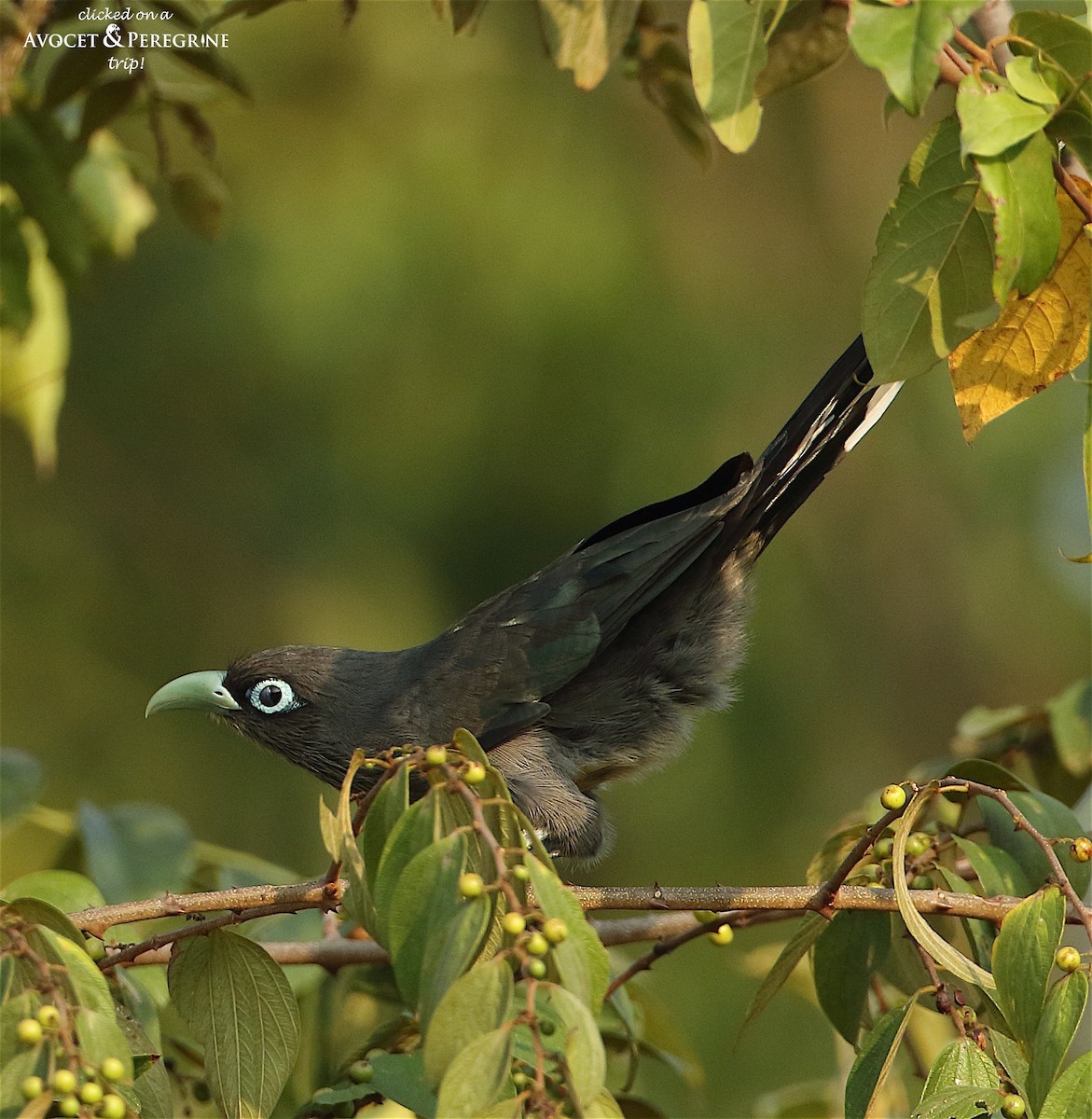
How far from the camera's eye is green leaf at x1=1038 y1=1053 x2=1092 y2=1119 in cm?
174

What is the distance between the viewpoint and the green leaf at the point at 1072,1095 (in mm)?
1735

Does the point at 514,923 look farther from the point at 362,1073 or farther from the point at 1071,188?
the point at 1071,188

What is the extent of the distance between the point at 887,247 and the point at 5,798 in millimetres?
2433

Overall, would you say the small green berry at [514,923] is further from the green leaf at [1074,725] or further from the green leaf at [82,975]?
the green leaf at [1074,725]

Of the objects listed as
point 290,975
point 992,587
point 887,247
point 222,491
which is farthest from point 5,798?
point 992,587

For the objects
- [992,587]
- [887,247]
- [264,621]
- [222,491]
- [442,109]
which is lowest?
[992,587]

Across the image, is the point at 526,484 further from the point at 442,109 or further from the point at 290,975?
the point at 290,975

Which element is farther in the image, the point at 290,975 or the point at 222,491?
the point at 222,491

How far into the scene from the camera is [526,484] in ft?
30.0

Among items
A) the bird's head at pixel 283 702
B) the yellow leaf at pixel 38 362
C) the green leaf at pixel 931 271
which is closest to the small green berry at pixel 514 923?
the green leaf at pixel 931 271

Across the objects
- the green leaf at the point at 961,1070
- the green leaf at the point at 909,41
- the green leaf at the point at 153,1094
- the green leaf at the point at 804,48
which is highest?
the green leaf at the point at 804,48

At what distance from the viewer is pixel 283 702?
4301 mm

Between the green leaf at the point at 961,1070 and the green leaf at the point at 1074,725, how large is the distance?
5.18ft

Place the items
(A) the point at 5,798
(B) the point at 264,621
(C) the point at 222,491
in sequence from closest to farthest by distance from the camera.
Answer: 1. (A) the point at 5,798
2. (B) the point at 264,621
3. (C) the point at 222,491
